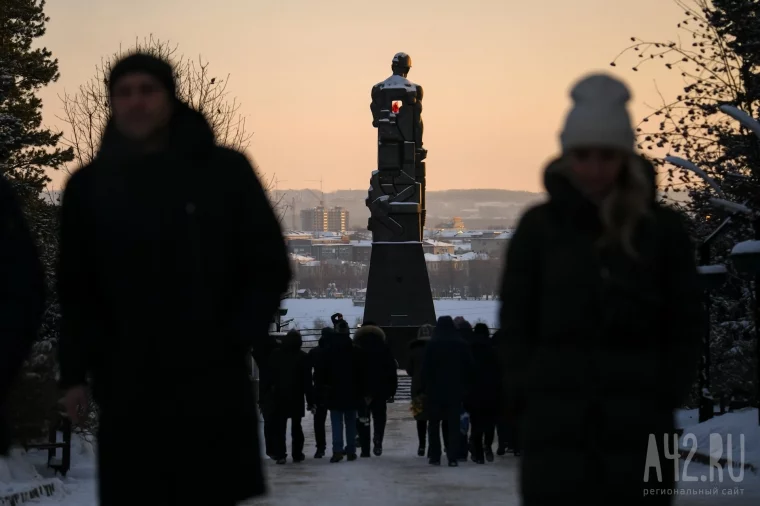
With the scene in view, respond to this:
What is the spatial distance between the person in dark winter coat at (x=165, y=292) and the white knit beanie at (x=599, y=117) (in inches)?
39.5

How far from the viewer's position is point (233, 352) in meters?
4.57

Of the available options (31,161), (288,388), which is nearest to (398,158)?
(31,161)

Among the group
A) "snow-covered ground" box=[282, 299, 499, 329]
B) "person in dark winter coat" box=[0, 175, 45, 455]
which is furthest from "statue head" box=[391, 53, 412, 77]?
"snow-covered ground" box=[282, 299, 499, 329]

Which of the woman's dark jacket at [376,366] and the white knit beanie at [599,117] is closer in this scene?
the white knit beanie at [599,117]

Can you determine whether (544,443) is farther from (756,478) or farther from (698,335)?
(756,478)

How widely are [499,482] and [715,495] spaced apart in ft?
9.58

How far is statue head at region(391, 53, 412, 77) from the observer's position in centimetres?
4006

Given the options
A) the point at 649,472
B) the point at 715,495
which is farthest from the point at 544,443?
the point at 715,495

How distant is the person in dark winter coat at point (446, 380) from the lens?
16.3 metres

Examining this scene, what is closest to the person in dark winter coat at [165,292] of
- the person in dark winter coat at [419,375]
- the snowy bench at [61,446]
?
the snowy bench at [61,446]

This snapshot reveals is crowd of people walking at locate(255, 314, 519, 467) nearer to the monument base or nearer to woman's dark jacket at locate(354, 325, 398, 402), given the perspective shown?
woman's dark jacket at locate(354, 325, 398, 402)

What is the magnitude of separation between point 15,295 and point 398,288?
34.7 metres

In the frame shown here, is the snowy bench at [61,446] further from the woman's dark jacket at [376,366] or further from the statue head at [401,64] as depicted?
the statue head at [401,64]

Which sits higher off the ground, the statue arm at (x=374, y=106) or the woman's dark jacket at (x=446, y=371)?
the statue arm at (x=374, y=106)
